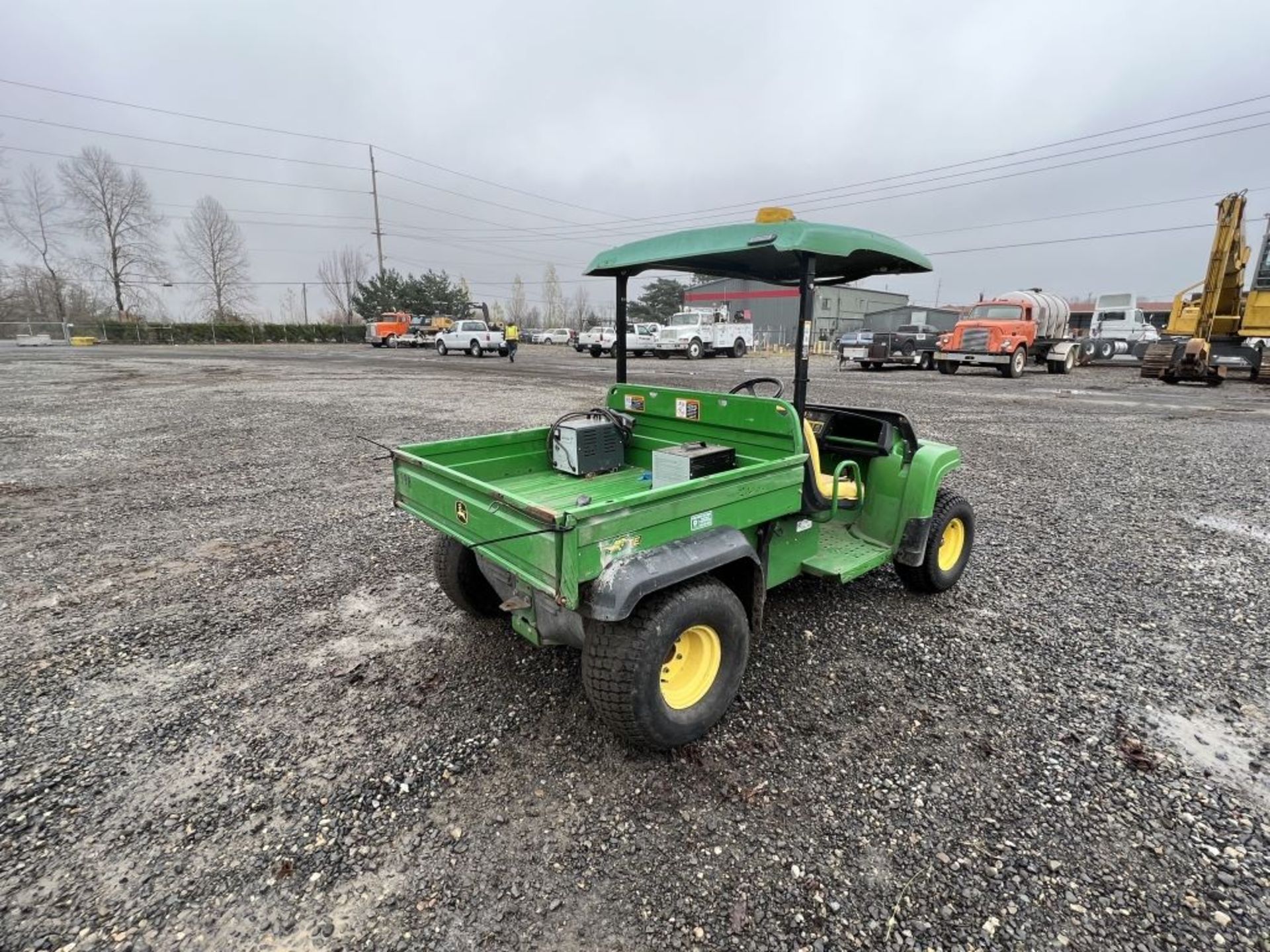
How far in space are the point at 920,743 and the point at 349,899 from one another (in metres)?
2.21

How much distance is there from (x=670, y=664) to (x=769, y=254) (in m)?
2.21

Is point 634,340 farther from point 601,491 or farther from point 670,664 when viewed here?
point 670,664

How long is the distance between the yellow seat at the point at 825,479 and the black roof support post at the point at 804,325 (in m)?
0.13

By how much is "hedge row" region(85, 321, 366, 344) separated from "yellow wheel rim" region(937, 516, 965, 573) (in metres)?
48.6

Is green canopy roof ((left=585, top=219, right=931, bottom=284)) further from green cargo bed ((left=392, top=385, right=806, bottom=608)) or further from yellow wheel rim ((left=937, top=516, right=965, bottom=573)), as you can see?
yellow wheel rim ((left=937, top=516, right=965, bottom=573))

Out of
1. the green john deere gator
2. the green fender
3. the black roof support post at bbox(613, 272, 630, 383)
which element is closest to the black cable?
the green john deere gator

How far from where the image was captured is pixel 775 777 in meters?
2.41

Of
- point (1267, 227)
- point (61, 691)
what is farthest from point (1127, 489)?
point (1267, 227)

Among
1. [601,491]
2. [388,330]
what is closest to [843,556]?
[601,491]

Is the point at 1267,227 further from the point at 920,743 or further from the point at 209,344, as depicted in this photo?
the point at 209,344

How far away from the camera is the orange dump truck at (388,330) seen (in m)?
39.6

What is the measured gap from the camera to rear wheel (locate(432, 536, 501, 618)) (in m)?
3.32

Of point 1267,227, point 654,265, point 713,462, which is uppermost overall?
point 1267,227

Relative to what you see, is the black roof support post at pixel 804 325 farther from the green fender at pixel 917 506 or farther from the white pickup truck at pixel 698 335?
the white pickup truck at pixel 698 335
